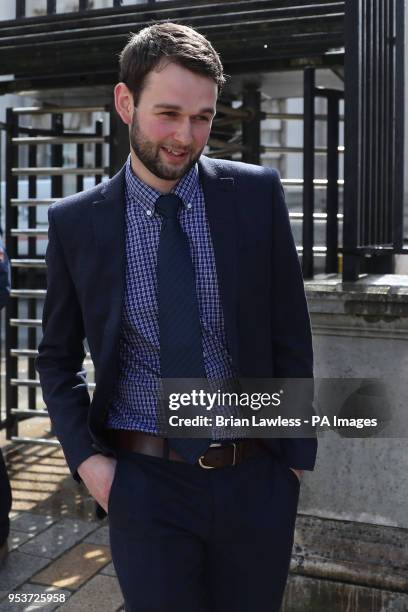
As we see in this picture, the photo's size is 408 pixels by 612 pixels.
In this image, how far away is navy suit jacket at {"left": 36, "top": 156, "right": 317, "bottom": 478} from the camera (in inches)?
90.0

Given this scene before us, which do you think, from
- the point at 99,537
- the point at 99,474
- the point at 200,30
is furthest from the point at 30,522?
the point at 99,474

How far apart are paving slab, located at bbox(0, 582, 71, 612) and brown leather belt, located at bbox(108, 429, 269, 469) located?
188cm

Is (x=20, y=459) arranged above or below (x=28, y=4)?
below

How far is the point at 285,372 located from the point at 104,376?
1.63 ft

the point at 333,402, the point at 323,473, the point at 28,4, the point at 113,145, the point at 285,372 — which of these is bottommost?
the point at 323,473

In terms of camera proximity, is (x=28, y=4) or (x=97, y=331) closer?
(x=97, y=331)

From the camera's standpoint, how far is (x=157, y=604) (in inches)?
86.0

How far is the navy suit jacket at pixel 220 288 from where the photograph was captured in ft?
7.50

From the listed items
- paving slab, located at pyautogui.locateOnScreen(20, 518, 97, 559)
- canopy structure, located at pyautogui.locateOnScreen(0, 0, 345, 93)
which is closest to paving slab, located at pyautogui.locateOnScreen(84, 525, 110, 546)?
paving slab, located at pyautogui.locateOnScreen(20, 518, 97, 559)

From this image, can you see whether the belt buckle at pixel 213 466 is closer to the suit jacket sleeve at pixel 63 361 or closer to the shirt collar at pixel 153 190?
the suit jacket sleeve at pixel 63 361

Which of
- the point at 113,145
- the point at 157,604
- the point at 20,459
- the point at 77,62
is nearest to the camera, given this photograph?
the point at 157,604

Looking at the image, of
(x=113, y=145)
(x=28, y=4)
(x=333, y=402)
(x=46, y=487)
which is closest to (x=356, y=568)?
(x=333, y=402)

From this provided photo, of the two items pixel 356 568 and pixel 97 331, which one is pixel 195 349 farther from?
pixel 356 568

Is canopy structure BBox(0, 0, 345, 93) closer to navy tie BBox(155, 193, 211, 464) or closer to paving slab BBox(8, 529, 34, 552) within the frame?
navy tie BBox(155, 193, 211, 464)
